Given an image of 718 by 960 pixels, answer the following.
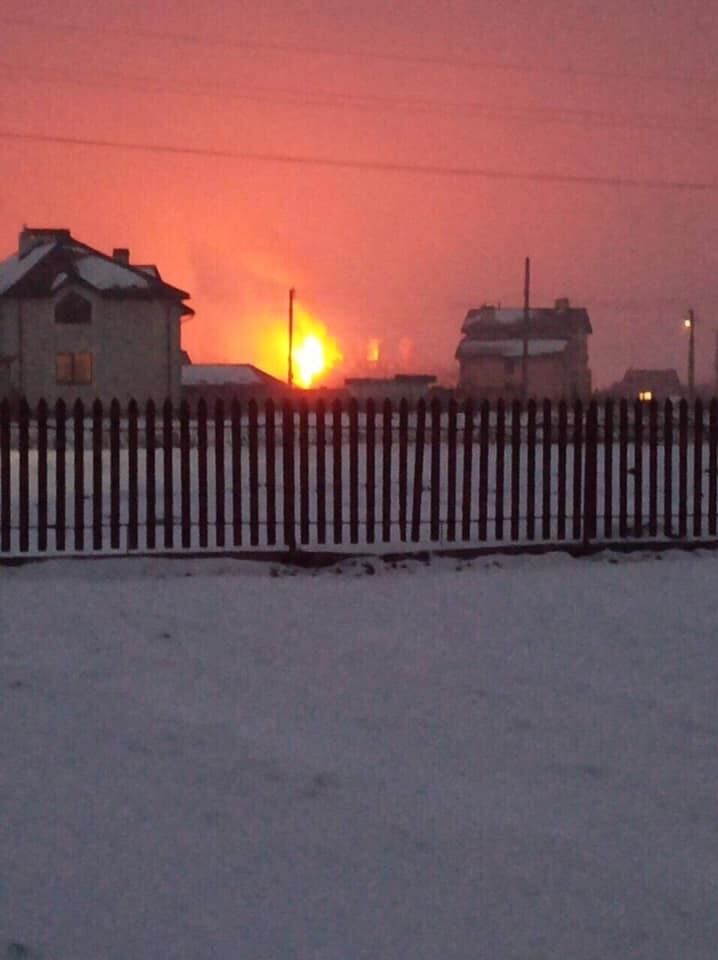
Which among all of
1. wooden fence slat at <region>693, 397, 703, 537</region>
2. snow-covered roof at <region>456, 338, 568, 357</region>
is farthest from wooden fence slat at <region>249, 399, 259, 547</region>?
snow-covered roof at <region>456, 338, 568, 357</region>

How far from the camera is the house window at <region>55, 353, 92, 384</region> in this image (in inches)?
2048

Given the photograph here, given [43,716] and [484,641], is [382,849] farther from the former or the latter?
[484,641]

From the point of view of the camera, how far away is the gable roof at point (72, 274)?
5150 cm

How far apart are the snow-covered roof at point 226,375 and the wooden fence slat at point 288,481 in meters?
59.6

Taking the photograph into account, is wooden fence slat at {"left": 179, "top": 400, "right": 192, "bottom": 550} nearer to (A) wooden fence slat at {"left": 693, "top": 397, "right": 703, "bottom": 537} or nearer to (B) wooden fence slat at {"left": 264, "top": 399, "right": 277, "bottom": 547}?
(B) wooden fence slat at {"left": 264, "top": 399, "right": 277, "bottom": 547}

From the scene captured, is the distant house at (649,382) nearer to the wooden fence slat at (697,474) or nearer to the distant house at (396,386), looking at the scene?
the distant house at (396,386)

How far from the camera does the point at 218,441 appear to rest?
1115cm

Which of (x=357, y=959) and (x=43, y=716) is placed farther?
(x=43, y=716)

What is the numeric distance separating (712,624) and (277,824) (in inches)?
181

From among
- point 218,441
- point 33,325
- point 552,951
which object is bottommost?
point 552,951

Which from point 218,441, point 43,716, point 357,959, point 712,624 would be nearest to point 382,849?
point 357,959

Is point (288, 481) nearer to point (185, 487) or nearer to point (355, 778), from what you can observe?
point (185, 487)

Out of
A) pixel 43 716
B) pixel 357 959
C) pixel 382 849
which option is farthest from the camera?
pixel 43 716

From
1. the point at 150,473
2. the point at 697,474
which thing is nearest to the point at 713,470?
the point at 697,474
